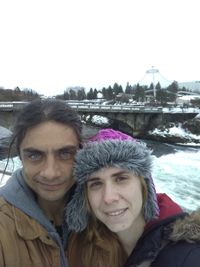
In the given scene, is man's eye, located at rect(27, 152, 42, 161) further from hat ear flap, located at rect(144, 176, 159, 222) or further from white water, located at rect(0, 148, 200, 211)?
white water, located at rect(0, 148, 200, 211)

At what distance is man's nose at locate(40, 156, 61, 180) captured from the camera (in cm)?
164

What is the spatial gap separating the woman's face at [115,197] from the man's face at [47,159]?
14cm

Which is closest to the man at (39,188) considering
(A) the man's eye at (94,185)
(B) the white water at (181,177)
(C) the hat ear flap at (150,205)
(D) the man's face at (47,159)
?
(D) the man's face at (47,159)

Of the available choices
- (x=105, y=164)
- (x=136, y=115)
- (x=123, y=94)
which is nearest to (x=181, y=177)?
(x=136, y=115)

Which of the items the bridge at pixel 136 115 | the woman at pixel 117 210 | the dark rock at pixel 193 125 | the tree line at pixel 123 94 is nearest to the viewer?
the woman at pixel 117 210

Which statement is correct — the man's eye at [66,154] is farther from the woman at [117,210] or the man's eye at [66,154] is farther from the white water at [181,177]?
the white water at [181,177]

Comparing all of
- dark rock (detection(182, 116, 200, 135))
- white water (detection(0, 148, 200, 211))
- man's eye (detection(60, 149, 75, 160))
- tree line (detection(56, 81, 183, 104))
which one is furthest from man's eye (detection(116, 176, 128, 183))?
tree line (detection(56, 81, 183, 104))

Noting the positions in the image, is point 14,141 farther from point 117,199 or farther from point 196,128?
point 196,128

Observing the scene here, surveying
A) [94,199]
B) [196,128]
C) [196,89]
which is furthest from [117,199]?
[196,89]

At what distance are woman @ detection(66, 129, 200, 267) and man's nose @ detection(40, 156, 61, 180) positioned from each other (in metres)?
0.09

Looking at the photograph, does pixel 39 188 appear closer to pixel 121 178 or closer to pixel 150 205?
pixel 121 178

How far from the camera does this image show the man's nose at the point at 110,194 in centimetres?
157

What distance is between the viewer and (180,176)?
19844 millimetres

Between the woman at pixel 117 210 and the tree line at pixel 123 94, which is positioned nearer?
the woman at pixel 117 210
